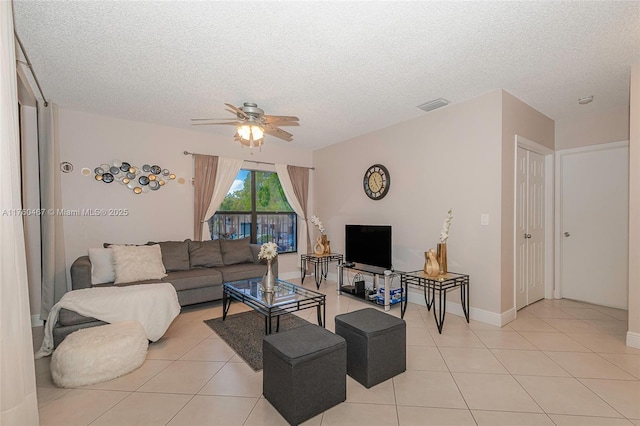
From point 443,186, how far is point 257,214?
3.39 m

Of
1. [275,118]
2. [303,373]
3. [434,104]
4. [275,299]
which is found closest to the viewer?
[303,373]

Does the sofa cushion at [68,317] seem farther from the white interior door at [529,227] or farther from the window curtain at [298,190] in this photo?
the white interior door at [529,227]

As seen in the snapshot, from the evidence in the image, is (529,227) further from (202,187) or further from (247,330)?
(202,187)

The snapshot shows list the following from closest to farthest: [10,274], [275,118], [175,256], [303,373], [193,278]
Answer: [10,274], [303,373], [275,118], [193,278], [175,256]

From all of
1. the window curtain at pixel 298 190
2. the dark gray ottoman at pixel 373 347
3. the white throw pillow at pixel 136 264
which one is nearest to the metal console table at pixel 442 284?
the dark gray ottoman at pixel 373 347

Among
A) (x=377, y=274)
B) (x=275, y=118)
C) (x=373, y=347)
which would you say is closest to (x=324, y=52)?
(x=275, y=118)

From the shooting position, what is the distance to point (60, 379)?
2174 mm

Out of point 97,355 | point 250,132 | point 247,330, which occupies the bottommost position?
point 247,330

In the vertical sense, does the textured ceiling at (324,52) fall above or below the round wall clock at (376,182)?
above

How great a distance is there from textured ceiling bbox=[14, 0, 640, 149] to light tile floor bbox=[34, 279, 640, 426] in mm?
2663

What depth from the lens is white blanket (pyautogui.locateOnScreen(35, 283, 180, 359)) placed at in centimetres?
264

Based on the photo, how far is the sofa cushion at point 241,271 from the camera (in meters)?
4.10

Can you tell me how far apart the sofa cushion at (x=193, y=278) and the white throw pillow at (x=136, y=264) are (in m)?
0.16

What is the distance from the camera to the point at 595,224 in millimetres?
4078
